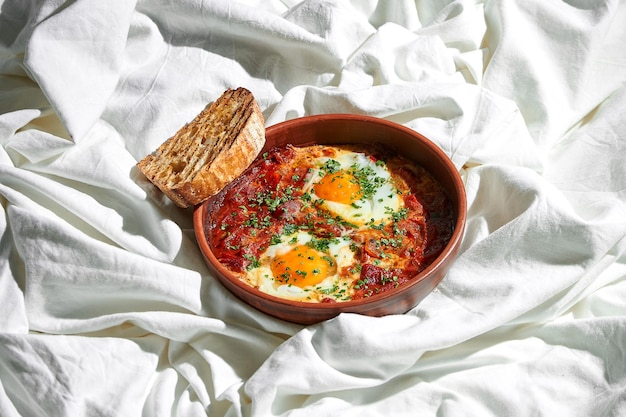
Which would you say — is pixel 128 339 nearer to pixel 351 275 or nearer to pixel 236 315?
pixel 236 315

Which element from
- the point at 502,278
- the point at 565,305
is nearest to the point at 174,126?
the point at 502,278

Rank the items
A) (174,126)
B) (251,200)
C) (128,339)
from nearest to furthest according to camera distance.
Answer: (128,339) < (251,200) < (174,126)

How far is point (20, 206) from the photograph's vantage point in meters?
2.95

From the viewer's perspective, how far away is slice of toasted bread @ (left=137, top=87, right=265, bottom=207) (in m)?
2.90

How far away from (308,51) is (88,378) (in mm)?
1695

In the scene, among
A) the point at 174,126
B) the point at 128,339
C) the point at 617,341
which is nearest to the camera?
the point at 617,341

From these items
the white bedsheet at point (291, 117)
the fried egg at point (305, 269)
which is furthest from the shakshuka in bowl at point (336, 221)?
the white bedsheet at point (291, 117)

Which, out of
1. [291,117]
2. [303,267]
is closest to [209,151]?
[291,117]

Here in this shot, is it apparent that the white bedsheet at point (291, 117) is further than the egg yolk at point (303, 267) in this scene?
No

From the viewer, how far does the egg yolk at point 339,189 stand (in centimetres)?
300

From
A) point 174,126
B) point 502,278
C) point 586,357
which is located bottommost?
point 586,357

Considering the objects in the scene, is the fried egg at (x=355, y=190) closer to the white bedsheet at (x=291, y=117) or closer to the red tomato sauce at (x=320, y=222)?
the red tomato sauce at (x=320, y=222)

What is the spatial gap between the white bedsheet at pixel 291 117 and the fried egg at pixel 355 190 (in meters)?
0.29

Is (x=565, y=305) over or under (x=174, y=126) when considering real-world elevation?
under
